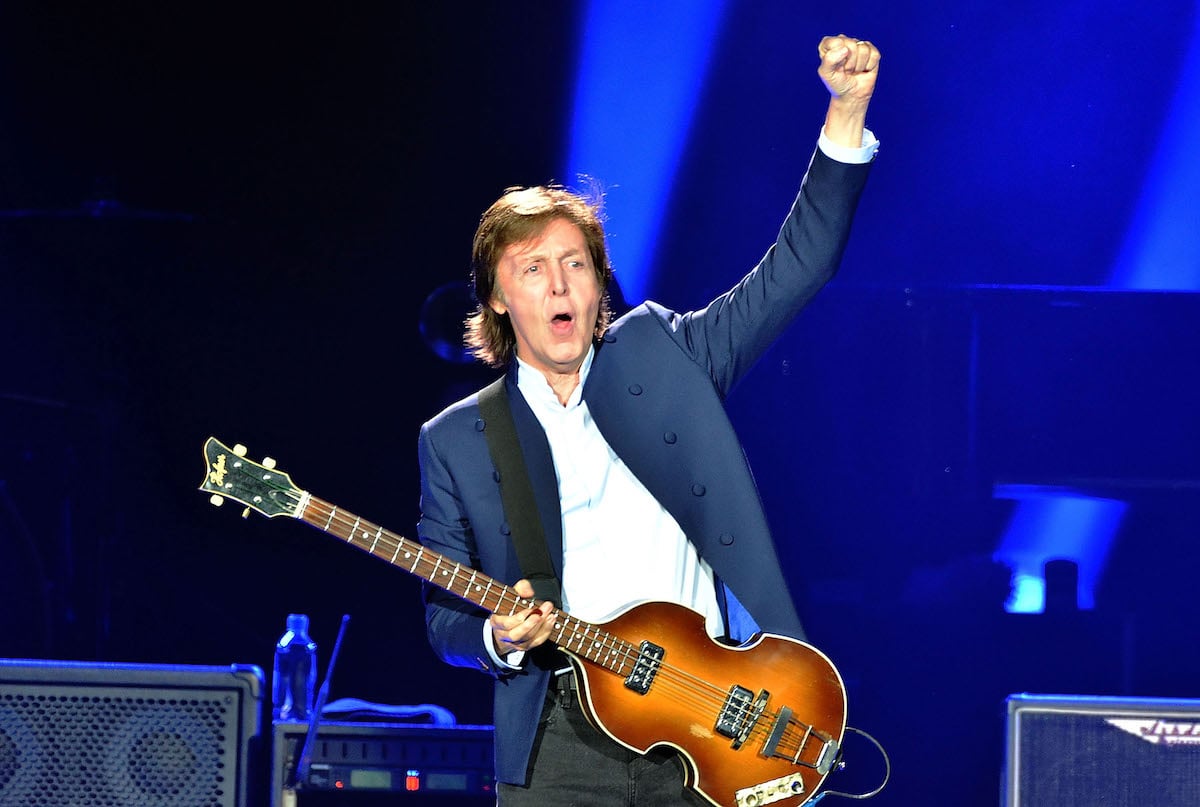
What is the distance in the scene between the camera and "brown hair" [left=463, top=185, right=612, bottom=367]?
114 inches

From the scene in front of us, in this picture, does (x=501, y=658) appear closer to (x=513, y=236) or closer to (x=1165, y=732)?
(x=513, y=236)

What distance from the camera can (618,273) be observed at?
493 cm

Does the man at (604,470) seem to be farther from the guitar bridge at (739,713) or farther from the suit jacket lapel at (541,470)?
the guitar bridge at (739,713)

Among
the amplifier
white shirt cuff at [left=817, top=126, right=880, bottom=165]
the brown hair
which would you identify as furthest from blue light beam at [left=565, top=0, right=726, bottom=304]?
white shirt cuff at [left=817, top=126, right=880, bottom=165]

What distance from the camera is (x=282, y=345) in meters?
5.01

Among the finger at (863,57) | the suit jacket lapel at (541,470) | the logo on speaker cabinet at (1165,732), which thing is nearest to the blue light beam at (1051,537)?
the logo on speaker cabinet at (1165,732)

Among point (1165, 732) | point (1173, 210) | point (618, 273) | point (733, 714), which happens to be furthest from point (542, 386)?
point (1173, 210)

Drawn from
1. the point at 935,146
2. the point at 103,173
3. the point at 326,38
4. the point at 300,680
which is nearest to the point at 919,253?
the point at 935,146

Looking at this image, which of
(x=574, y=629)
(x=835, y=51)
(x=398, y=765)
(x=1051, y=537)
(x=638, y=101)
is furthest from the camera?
(x=1051, y=537)

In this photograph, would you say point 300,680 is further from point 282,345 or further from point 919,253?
point 919,253

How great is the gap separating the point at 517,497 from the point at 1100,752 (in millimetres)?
1605

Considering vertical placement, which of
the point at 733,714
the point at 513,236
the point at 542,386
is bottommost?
the point at 733,714

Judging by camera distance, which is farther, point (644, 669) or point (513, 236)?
point (513, 236)

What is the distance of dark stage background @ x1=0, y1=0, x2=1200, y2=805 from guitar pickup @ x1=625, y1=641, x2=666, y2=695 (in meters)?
2.42
